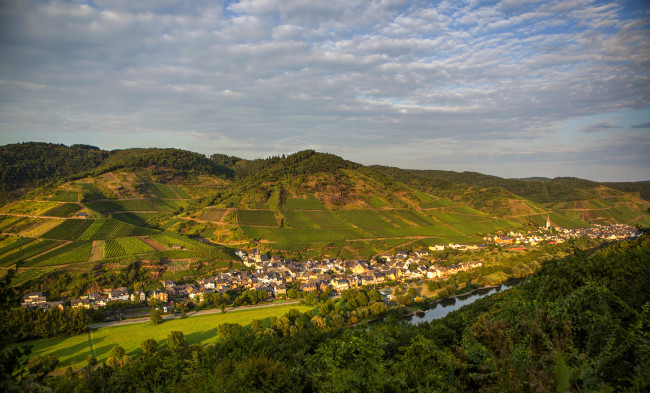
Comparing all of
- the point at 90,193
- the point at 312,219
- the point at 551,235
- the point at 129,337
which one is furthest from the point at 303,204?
the point at 551,235

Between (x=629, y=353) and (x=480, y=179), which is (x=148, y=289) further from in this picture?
(x=480, y=179)

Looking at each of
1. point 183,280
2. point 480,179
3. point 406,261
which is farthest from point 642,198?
point 183,280

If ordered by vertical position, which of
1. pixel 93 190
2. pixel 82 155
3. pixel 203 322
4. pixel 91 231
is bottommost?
pixel 203 322

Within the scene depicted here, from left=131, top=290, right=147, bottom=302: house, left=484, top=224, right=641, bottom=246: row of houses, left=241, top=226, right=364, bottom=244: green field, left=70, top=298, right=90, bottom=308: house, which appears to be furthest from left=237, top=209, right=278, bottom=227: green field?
left=484, top=224, right=641, bottom=246: row of houses

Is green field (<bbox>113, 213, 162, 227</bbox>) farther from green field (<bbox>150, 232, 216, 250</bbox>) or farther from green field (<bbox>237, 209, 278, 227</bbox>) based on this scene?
green field (<bbox>237, 209, 278, 227</bbox>)

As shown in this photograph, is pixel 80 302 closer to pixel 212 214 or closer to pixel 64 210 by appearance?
pixel 64 210
